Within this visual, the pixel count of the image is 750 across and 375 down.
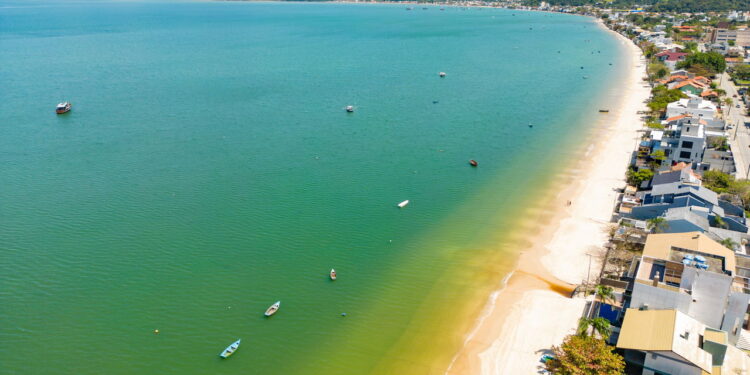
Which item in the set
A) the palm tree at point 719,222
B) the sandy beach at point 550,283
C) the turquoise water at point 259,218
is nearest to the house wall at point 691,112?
the turquoise water at point 259,218

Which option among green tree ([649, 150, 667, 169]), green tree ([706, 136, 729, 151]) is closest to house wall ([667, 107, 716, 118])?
green tree ([706, 136, 729, 151])

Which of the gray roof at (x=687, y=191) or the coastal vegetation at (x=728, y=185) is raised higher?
the gray roof at (x=687, y=191)

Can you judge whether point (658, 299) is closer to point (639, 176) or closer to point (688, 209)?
point (688, 209)

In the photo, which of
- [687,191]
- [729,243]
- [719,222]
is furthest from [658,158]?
[729,243]

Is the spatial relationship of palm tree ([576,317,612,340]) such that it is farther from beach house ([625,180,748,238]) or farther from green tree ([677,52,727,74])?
green tree ([677,52,727,74])

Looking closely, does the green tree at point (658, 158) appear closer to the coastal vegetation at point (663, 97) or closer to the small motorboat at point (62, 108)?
the coastal vegetation at point (663, 97)
